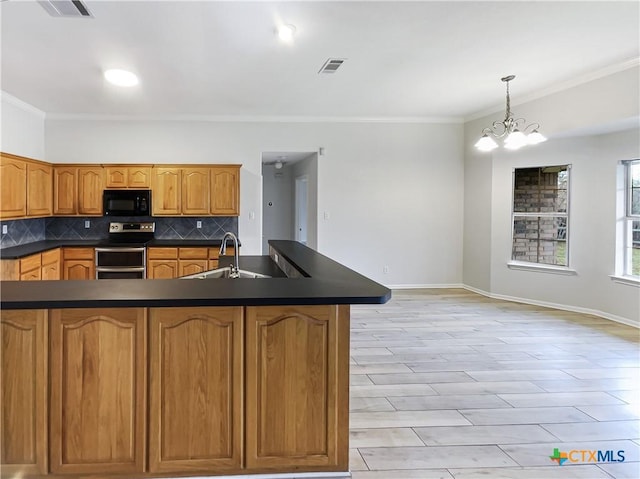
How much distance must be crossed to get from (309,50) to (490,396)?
10.1 feet

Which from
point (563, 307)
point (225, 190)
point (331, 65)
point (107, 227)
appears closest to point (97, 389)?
point (331, 65)

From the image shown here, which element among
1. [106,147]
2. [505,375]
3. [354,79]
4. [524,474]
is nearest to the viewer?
[524,474]

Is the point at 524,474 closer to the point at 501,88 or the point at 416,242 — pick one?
the point at 501,88

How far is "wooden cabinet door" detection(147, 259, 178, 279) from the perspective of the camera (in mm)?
6348

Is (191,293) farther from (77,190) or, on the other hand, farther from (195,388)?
(77,190)

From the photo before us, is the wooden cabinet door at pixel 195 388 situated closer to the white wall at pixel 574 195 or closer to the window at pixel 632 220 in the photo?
the white wall at pixel 574 195

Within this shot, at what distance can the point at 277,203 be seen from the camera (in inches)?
412

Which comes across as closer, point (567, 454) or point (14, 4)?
point (567, 454)

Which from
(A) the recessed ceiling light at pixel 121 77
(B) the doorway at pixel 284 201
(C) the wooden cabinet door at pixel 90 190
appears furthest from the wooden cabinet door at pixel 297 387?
(B) the doorway at pixel 284 201

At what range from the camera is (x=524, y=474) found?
2293mm

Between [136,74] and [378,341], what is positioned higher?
[136,74]

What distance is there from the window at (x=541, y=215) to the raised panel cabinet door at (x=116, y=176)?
5423 mm

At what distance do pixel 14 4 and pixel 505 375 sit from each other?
4378 millimetres

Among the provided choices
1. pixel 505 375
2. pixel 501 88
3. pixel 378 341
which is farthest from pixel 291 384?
pixel 501 88
